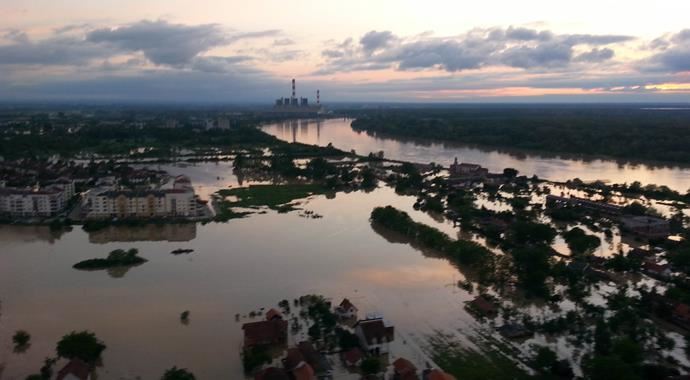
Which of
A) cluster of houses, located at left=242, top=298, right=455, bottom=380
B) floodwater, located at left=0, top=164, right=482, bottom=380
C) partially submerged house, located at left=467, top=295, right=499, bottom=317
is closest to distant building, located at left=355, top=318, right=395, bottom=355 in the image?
cluster of houses, located at left=242, top=298, right=455, bottom=380

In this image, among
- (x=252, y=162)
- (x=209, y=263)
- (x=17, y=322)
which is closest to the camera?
(x=17, y=322)

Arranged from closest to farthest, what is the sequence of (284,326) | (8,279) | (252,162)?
(284,326) → (8,279) → (252,162)

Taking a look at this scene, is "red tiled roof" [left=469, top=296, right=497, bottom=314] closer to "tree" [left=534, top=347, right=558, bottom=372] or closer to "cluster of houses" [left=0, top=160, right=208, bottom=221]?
"tree" [left=534, top=347, right=558, bottom=372]

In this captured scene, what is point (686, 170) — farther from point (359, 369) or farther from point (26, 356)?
point (26, 356)

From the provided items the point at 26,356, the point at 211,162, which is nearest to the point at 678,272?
the point at 26,356

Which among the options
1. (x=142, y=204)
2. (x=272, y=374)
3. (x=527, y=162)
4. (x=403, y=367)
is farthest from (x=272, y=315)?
(x=527, y=162)

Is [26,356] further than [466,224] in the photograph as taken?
No

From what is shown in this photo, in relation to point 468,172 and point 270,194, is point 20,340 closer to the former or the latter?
point 270,194
